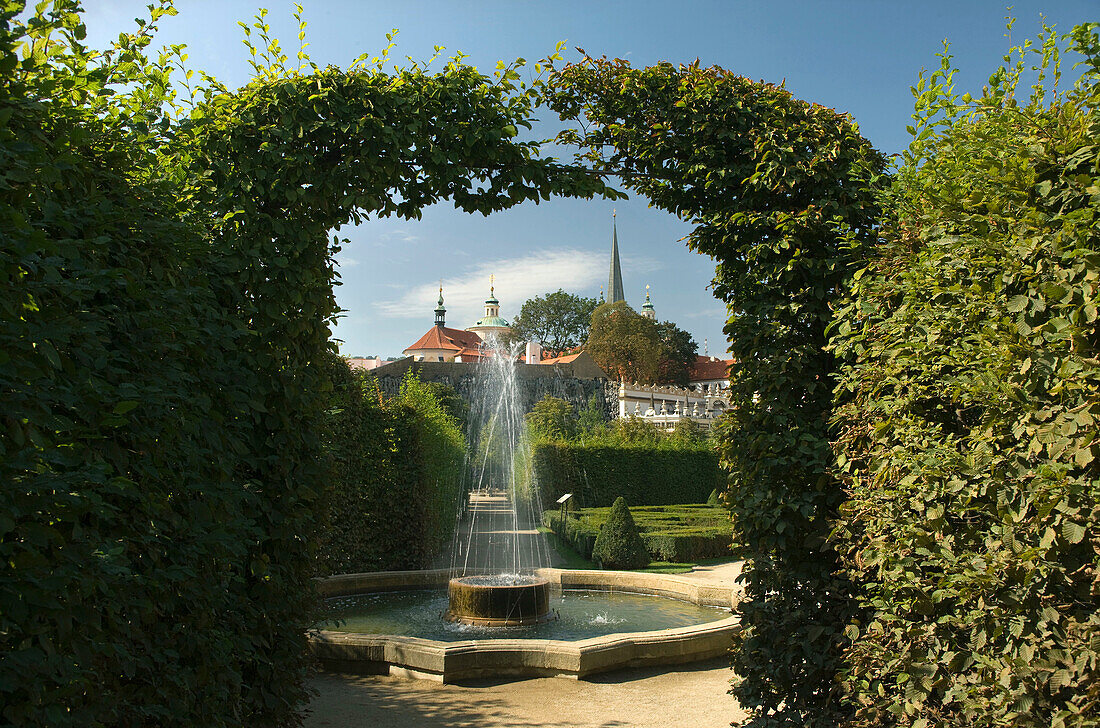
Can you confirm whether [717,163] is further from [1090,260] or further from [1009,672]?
[1009,672]

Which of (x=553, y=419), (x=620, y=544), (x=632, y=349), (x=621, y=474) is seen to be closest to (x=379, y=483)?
(x=620, y=544)

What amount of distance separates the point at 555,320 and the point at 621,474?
4679 cm

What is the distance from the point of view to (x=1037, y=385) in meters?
2.92

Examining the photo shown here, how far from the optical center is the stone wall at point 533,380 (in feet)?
182

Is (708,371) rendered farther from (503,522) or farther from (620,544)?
(620,544)

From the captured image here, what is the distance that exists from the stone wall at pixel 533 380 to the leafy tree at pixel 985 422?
166 feet

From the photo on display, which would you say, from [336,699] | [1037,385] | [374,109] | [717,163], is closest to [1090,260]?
Result: [1037,385]

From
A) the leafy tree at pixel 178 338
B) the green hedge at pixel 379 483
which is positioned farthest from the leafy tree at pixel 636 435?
the leafy tree at pixel 178 338

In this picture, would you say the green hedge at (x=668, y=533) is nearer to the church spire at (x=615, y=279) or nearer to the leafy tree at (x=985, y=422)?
the leafy tree at (x=985, y=422)

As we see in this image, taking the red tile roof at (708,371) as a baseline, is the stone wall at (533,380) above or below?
below

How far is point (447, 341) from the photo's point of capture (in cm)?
8788

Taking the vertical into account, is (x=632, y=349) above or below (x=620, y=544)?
above

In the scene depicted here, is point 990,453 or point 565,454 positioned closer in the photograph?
point 990,453

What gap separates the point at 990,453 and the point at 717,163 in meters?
2.59
